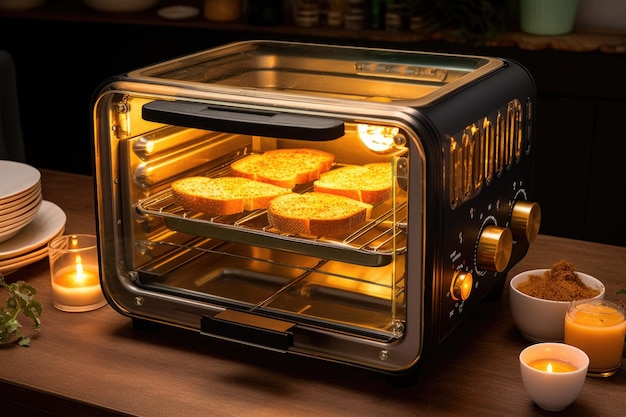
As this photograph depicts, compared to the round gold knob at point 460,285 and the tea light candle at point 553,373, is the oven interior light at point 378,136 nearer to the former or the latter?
the round gold knob at point 460,285

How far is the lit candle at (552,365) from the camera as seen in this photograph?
1.05 metres

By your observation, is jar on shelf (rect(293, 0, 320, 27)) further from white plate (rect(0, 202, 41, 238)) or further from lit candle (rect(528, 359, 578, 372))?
lit candle (rect(528, 359, 578, 372))

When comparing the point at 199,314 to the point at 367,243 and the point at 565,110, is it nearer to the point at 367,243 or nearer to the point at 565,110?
the point at 367,243

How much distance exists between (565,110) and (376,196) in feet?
5.48

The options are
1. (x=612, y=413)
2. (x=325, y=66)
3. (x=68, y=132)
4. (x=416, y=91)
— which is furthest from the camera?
(x=68, y=132)

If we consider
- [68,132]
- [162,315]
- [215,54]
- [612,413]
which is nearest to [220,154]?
[215,54]

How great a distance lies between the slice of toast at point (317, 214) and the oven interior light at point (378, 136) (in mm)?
96

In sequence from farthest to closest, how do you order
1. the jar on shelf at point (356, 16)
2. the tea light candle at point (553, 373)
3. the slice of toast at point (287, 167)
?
the jar on shelf at point (356, 16) < the slice of toast at point (287, 167) < the tea light candle at point (553, 373)

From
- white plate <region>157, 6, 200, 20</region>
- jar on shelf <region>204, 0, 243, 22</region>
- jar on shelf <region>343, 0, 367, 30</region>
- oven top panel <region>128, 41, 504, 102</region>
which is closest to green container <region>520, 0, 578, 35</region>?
jar on shelf <region>343, 0, 367, 30</region>

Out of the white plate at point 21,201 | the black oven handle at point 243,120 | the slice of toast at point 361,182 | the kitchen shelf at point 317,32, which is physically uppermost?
the black oven handle at point 243,120

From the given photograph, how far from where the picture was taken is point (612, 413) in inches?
40.6

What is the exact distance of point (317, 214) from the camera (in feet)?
3.89

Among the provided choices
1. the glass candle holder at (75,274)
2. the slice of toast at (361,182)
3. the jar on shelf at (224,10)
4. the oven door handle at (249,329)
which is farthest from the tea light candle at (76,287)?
the jar on shelf at (224,10)

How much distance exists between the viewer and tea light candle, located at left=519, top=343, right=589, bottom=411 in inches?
39.8
